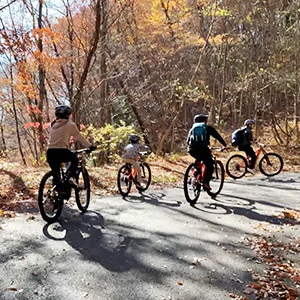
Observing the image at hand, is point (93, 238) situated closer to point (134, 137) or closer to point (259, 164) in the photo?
point (134, 137)

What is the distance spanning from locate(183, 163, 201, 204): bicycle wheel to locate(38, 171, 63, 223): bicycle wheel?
2.69 metres

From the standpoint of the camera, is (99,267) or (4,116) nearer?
(99,267)

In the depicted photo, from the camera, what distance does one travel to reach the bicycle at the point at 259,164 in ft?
35.8

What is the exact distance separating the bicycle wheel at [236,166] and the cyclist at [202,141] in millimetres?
4421

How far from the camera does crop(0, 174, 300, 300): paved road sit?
3.09m

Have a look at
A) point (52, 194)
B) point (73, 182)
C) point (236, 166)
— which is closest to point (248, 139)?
point (236, 166)

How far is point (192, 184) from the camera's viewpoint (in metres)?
6.68

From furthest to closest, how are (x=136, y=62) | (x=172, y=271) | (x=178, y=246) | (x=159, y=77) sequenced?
1. (x=159, y=77)
2. (x=136, y=62)
3. (x=178, y=246)
4. (x=172, y=271)

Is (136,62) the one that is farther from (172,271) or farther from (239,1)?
(172,271)

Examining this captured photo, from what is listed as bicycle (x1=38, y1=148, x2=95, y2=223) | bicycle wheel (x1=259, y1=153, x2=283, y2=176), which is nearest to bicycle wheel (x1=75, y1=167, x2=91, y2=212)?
bicycle (x1=38, y1=148, x2=95, y2=223)

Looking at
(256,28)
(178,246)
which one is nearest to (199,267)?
(178,246)

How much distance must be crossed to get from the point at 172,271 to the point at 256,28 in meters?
18.7

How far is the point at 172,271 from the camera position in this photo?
3490 millimetres

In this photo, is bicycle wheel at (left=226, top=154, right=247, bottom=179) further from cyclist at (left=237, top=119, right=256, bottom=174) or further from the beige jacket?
the beige jacket
